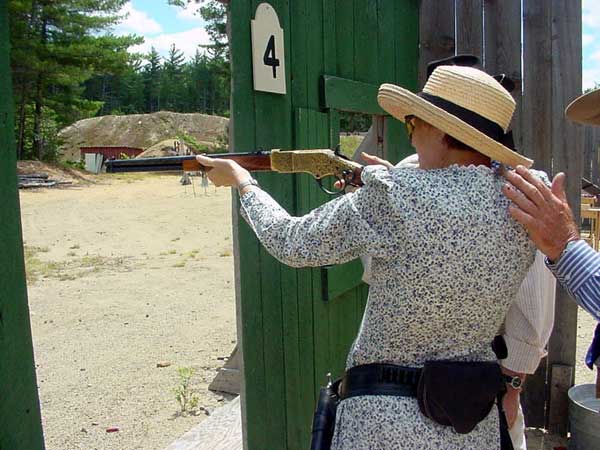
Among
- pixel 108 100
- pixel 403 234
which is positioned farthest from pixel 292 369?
pixel 108 100

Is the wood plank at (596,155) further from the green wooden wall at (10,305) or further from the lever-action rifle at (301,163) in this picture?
the green wooden wall at (10,305)

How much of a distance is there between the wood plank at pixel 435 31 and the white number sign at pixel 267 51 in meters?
1.99

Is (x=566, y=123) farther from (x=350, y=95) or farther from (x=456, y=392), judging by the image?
(x=456, y=392)

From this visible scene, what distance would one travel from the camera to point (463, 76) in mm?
1849

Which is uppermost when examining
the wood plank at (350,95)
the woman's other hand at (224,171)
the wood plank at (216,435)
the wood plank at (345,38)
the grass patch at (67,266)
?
the wood plank at (345,38)

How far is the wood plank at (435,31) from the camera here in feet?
15.5

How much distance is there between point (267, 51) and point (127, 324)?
5024 millimetres

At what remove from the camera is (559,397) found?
4512 millimetres

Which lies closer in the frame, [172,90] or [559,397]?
[559,397]

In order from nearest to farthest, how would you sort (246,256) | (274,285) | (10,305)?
1. (10,305)
2. (246,256)
3. (274,285)

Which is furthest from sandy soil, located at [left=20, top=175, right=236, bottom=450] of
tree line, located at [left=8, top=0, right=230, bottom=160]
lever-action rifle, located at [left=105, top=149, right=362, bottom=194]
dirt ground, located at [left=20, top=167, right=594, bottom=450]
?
tree line, located at [left=8, top=0, right=230, bottom=160]

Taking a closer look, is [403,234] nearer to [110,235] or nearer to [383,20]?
[383,20]

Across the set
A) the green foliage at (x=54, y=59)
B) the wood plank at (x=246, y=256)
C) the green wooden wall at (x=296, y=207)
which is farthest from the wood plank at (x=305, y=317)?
the green foliage at (x=54, y=59)

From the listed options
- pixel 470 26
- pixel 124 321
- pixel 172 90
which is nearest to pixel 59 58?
pixel 124 321
